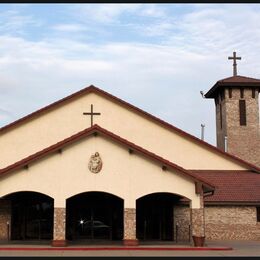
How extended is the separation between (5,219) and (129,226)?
836cm

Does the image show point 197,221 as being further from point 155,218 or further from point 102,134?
point 102,134

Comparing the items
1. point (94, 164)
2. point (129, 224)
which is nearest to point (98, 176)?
point (94, 164)

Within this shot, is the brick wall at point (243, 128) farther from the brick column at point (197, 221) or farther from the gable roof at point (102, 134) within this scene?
the gable roof at point (102, 134)

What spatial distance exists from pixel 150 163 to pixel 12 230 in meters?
9.09

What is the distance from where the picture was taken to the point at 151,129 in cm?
3206

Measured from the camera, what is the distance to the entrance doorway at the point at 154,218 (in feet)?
94.5

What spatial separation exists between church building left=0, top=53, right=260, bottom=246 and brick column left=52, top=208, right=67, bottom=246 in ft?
0.14

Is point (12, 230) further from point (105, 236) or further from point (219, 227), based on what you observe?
point (219, 227)

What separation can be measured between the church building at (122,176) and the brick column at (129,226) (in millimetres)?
43

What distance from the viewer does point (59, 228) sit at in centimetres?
2347

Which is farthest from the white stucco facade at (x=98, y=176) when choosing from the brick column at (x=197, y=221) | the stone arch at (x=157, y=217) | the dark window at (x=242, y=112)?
the dark window at (x=242, y=112)

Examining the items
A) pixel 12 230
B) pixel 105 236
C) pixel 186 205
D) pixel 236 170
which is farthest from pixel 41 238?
pixel 236 170

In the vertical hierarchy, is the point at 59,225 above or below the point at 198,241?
above

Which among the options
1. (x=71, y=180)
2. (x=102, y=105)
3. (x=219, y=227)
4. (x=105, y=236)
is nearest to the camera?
(x=71, y=180)
